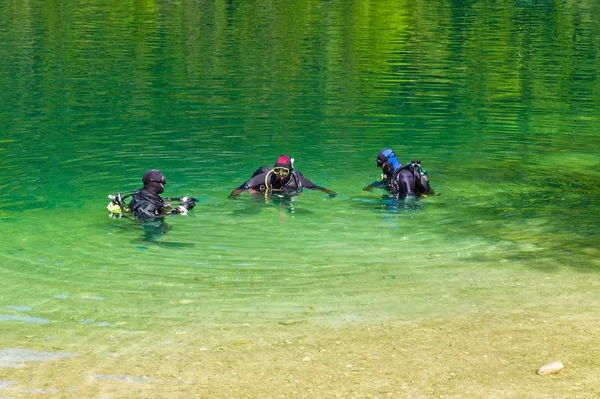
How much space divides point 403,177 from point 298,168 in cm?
407

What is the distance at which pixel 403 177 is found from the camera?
1741 centimetres

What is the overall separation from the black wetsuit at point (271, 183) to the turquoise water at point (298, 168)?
58 centimetres

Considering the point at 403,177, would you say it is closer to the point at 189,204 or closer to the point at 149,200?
the point at 189,204

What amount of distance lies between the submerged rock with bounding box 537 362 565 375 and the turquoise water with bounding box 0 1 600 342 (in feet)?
7.28

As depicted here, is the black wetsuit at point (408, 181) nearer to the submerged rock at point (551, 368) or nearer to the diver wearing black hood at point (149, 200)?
the diver wearing black hood at point (149, 200)

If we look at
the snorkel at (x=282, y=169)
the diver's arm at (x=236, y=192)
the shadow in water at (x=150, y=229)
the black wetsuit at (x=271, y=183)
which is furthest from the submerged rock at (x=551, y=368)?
the diver's arm at (x=236, y=192)

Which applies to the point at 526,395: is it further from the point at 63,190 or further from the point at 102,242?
the point at 63,190

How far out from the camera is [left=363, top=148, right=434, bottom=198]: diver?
57.2ft

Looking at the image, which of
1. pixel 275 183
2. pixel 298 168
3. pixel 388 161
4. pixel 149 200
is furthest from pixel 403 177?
pixel 149 200

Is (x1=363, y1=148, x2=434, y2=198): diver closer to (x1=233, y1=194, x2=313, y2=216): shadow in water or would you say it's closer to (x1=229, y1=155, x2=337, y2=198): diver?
(x1=229, y1=155, x2=337, y2=198): diver

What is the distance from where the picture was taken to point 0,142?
23781mm

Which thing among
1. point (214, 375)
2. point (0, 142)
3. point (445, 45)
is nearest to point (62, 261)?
point (214, 375)

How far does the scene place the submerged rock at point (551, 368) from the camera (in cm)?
937

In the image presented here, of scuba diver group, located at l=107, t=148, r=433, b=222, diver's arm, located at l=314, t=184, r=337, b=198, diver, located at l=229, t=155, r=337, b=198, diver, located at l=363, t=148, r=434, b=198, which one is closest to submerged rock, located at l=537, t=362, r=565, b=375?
scuba diver group, located at l=107, t=148, r=433, b=222
